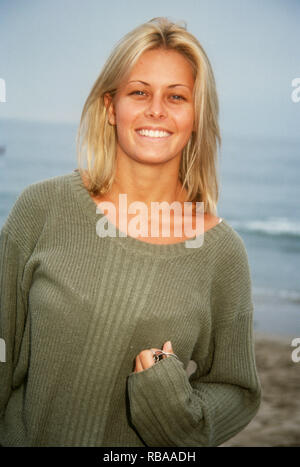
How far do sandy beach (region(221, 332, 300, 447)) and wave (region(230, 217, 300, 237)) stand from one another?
806 centimetres

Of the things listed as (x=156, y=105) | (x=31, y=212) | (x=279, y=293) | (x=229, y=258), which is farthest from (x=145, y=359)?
(x=279, y=293)

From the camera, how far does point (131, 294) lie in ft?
6.54

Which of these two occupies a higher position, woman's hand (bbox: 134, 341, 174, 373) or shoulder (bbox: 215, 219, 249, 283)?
shoulder (bbox: 215, 219, 249, 283)

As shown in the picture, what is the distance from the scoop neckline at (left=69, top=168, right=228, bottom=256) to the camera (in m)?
2.04

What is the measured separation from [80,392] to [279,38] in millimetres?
22747

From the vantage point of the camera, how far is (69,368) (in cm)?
193

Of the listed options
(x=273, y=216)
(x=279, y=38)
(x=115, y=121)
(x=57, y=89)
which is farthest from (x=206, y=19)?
(x=115, y=121)

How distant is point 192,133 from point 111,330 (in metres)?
0.84

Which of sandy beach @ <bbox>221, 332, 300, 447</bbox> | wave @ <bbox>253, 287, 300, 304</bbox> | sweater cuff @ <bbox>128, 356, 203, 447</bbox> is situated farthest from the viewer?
wave @ <bbox>253, 287, 300, 304</bbox>

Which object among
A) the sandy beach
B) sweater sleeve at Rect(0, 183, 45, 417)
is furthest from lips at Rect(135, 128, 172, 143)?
the sandy beach

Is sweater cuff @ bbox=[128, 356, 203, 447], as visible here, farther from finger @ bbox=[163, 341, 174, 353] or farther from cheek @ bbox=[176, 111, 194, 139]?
cheek @ bbox=[176, 111, 194, 139]

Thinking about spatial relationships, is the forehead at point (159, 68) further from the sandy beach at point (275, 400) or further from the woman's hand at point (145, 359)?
the sandy beach at point (275, 400)

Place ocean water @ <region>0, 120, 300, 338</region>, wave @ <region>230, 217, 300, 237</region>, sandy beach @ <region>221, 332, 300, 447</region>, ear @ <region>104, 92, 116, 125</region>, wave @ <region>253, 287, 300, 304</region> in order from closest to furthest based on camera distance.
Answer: ear @ <region>104, 92, 116, 125</region>, sandy beach @ <region>221, 332, 300, 447</region>, wave @ <region>253, 287, 300, 304</region>, ocean water @ <region>0, 120, 300, 338</region>, wave @ <region>230, 217, 300, 237</region>
